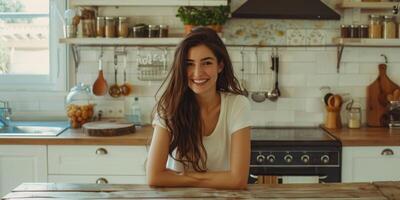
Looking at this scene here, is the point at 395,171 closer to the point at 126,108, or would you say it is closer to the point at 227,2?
the point at 227,2

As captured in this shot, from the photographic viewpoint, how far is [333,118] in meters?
3.62

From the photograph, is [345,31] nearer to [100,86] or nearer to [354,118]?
[354,118]

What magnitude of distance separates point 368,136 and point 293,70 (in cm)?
79

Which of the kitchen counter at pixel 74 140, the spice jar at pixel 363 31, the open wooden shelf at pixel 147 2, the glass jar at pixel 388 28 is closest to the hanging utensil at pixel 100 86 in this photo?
the open wooden shelf at pixel 147 2

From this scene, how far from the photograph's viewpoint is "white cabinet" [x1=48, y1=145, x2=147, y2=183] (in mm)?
3123

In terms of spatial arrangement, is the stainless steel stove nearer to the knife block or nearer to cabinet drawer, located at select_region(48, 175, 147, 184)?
the knife block

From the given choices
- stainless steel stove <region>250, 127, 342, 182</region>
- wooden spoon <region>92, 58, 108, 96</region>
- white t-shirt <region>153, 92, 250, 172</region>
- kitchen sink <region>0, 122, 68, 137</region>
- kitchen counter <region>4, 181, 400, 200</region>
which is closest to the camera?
kitchen counter <region>4, 181, 400, 200</region>

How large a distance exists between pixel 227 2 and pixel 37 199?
223 centimetres

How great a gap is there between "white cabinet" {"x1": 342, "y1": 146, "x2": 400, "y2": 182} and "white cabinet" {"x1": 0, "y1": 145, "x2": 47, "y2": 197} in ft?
6.22

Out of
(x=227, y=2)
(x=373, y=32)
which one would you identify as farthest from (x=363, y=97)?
(x=227, y=2)

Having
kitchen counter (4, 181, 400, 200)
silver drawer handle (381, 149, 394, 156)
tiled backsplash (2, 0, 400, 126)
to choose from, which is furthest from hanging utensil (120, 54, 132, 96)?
kitchen counter (4, 181, 400, 200)

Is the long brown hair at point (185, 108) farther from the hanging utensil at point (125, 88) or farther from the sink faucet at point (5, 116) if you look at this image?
the sink faucet at point (5, 116)

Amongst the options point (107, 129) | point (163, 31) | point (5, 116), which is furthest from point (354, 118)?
point (5, 116)

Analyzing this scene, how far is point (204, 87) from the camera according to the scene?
1895 mm
